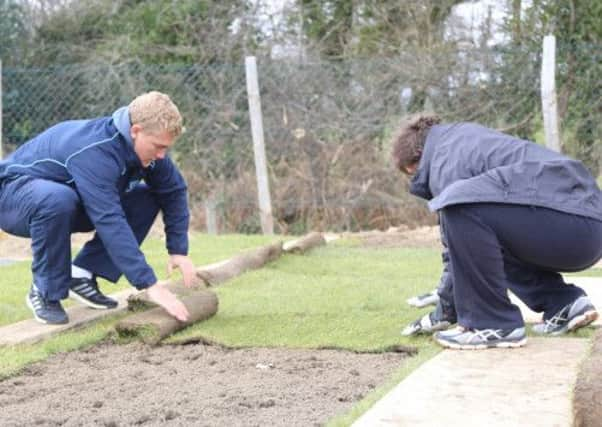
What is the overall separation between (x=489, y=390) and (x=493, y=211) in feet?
2.62

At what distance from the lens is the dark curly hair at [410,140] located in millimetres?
4230

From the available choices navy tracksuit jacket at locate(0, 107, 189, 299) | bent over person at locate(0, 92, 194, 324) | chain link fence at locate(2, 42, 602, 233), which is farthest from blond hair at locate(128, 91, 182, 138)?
chain link fence at locate(2, 42, 602, 233)

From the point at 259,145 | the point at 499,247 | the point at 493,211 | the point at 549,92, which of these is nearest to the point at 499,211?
the point at 493,211

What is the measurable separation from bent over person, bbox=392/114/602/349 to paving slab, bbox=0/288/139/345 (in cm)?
185

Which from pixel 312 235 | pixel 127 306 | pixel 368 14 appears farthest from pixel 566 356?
pixel 368 14

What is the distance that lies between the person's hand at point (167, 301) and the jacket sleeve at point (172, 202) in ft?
2.12

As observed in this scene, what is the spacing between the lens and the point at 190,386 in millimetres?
3830

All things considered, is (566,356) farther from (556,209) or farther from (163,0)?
(163,0)

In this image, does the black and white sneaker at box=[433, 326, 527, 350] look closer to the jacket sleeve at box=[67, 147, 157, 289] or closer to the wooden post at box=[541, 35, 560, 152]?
the jacket sleeve at box=[67, 147, 157, 289]

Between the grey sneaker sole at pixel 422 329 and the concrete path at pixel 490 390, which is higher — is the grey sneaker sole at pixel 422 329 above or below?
below

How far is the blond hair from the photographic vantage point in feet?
15.2

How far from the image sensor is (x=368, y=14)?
1330 centimetres

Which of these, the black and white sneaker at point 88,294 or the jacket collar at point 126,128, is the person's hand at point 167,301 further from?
the black and white sneaker at point 88,294

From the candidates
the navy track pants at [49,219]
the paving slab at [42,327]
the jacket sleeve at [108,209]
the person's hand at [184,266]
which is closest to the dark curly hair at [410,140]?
the jacket sleeve at [108,209]
